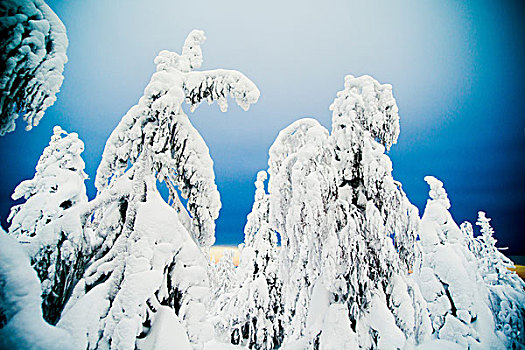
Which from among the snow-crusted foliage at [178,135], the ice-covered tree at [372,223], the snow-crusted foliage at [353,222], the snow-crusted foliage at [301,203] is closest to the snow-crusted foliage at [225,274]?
the snow-crusted foliage at [301,203]

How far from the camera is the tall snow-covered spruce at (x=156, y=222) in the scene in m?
2.84

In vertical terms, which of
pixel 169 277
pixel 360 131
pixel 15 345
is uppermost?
pixel 360 131

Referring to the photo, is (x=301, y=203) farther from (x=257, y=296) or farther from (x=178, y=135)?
(x=257, y=296)

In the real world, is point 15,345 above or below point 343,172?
below

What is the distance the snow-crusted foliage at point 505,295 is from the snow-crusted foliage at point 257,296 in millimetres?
11623

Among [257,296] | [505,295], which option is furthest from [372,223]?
[505,295]

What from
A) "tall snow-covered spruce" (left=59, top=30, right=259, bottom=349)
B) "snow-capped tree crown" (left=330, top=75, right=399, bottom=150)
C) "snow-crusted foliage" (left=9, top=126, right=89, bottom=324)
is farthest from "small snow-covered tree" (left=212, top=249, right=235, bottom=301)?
"tall snow-covered spruce" (left=59, top=30, right=259, bottom=349)

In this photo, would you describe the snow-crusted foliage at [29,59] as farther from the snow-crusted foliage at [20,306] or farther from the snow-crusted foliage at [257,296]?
the snow-crusted foliage at [257,296]

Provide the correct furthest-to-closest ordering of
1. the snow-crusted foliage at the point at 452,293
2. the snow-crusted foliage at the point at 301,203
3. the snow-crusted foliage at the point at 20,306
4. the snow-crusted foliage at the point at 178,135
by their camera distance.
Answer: the snow-crusted foliage at the point at 452,293 → the snow-crusted foliage at the point at 301,203 → the snow-crusted foliage at the point at 178,135 → the snow-crusted foliage at the point at 20,306

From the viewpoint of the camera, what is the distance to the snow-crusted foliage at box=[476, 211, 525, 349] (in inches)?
509

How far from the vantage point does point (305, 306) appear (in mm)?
6992

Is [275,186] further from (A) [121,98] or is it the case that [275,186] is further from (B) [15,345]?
(A) [121,98]

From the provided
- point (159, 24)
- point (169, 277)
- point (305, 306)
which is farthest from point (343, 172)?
point (159, 24)

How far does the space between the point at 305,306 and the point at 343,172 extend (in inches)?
159
